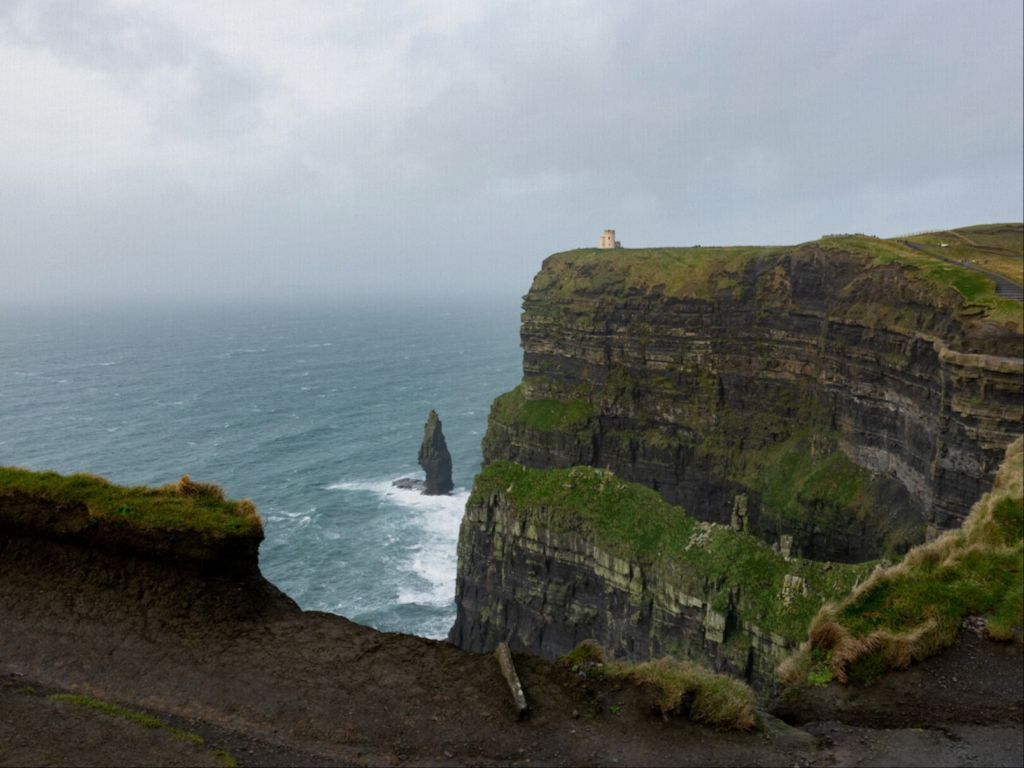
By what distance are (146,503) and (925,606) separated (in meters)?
19.4

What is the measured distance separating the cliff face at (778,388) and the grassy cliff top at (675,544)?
39.3ft

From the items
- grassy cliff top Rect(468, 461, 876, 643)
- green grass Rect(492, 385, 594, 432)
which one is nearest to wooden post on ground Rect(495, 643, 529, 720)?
grassy cliff top Rect(468, 461, 876, 643)

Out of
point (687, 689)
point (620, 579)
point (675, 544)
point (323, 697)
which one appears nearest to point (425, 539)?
point (620, 579)

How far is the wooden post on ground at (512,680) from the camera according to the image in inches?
482

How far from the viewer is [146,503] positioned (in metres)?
16.4

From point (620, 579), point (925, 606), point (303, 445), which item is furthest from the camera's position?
point (303, 445)

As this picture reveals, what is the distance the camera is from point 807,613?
1312 inches

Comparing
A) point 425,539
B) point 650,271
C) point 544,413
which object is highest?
point 650,271

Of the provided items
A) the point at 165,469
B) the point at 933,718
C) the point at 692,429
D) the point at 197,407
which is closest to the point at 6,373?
the point at 197,407

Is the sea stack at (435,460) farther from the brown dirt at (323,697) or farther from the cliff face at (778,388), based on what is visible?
the brown dirt at (323,697)

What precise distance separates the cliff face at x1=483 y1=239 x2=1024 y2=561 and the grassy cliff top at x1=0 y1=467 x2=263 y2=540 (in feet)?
→ 143

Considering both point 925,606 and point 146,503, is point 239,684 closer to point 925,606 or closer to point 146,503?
point 146,503

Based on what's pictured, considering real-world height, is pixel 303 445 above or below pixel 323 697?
below

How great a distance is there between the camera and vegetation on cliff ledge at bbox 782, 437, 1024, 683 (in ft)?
44.8
